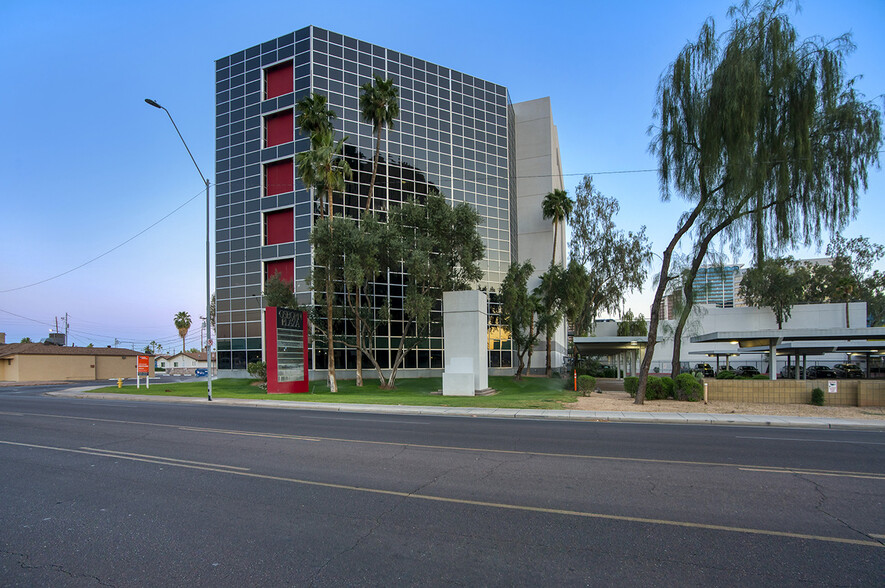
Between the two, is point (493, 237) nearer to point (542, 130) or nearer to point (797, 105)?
point (542, 130)

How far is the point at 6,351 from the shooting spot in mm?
51438

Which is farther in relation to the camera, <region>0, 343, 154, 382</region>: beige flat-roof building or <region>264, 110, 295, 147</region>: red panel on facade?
<region>0, 343, 154, 382</region>: beige flat-roof building

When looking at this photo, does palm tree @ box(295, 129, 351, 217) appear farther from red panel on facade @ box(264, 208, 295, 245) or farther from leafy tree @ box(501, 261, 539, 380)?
leafy tree @ box(501, 261, 539, 380)

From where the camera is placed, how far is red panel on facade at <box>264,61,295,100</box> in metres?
40.4

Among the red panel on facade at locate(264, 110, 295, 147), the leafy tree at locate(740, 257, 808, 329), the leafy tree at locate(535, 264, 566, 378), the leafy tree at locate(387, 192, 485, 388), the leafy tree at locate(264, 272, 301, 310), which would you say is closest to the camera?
the leafy tree at locate(387, 192, 485, 388)

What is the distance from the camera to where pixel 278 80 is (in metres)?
40.9

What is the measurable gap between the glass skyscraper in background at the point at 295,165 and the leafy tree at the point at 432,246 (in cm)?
515

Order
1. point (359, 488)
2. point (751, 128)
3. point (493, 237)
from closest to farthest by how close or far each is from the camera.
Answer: point (359, 488) → point (751, 128) → point (493, 237)

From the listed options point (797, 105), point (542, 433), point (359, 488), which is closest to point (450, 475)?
point (359, 488)

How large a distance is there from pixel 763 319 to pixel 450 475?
67.3 m

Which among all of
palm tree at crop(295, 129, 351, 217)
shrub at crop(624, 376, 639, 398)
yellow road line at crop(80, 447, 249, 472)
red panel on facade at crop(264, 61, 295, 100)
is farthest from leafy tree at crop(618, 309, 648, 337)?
yellow road line at crop(80, 447, 249, 472)

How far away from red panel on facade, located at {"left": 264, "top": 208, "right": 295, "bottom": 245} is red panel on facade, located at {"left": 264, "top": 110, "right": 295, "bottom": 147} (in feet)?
19.2

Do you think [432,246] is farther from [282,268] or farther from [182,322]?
[182,322]

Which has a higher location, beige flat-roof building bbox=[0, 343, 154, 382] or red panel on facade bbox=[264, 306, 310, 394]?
red panel on facade bbox=[264, 306, 310, 394]
